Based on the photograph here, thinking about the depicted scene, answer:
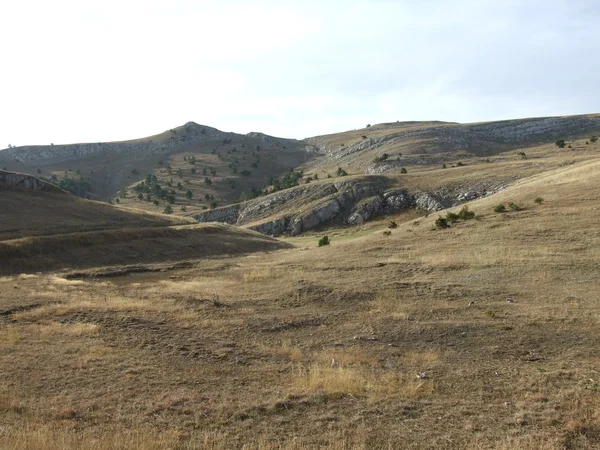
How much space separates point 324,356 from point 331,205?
2588 inches

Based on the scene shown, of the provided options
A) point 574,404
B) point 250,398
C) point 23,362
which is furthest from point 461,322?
point 23,362

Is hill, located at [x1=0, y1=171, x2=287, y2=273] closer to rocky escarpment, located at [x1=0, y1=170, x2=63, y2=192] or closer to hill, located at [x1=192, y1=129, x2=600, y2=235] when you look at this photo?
rocky escarpment, located at [x1=0, y1=170, x2=63, y2=192]

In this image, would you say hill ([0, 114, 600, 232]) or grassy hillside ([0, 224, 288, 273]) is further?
hill ([0, 114, 600, 232])

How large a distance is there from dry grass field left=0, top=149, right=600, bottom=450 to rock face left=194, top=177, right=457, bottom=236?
44.7 meters

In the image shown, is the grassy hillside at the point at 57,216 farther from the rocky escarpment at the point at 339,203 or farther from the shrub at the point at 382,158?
the shrub at the point at 382,158

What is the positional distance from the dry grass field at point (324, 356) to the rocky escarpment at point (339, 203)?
42713 millimetres

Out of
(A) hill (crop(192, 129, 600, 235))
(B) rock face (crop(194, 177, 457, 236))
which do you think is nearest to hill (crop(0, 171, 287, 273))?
(B) rock face (crop(194, 177, 457, 236))

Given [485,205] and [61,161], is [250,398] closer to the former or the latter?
[485,205]

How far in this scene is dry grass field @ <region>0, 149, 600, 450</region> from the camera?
9.60 m

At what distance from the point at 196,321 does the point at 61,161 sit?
201131 millimetres

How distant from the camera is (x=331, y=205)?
80000mm

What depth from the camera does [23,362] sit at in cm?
1391

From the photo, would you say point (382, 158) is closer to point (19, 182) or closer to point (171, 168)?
point (19, 182)

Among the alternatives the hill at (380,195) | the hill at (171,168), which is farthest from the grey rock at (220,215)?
the hill at (171,168)
